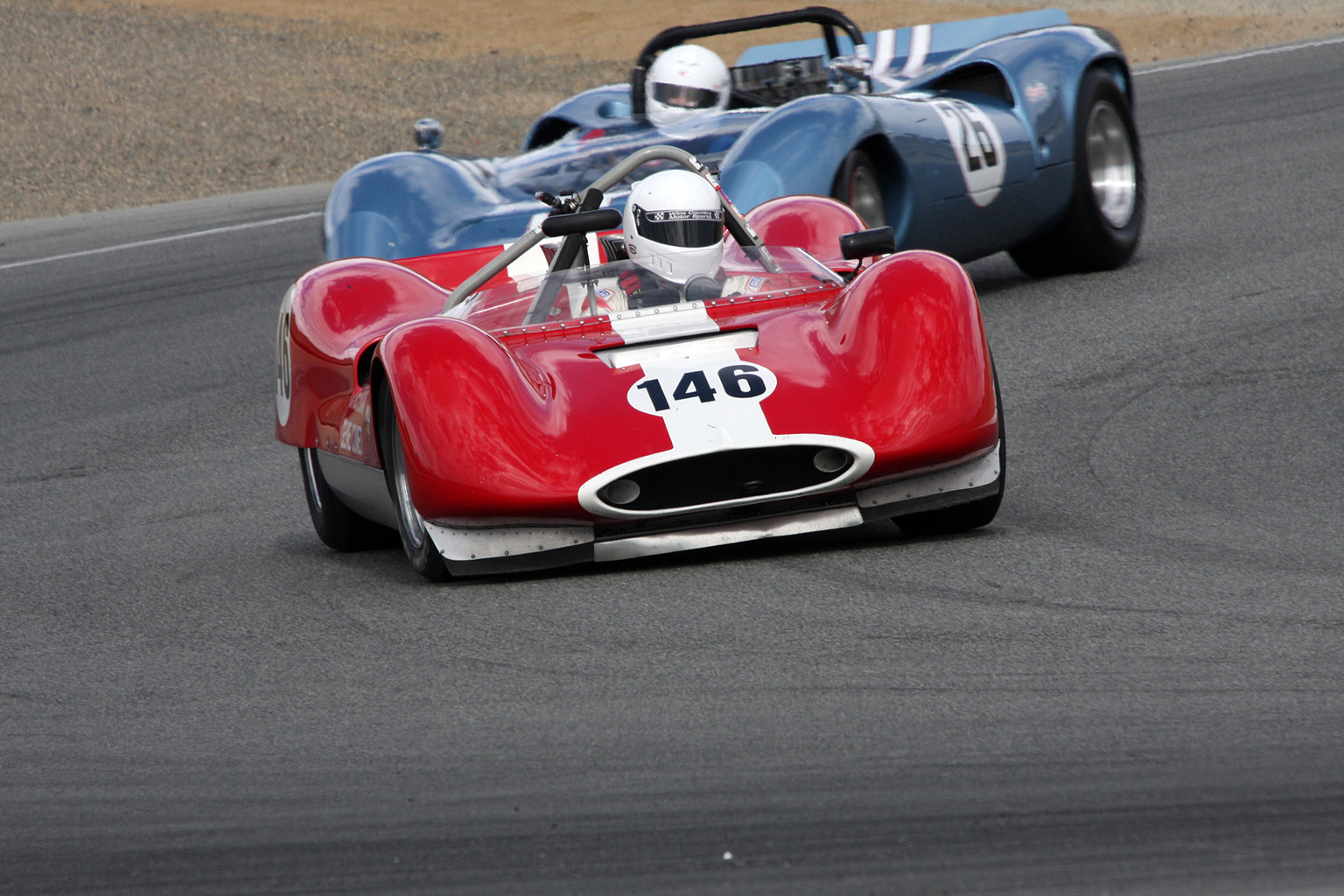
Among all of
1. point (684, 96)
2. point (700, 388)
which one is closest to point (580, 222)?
point (700, 388)

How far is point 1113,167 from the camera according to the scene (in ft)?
31.6

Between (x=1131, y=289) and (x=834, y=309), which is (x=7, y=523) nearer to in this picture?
(x=834, y=309)

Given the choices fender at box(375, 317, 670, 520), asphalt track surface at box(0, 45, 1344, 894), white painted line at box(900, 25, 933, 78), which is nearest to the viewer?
asphalt track surface at box(0, 45, 1344, 894)

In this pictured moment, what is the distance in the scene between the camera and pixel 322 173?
18.5 metres

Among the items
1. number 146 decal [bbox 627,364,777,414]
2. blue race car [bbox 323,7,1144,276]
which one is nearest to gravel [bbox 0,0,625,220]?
blue race car [bbox 323,7,1144,276]

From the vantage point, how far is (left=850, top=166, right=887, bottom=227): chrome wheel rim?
8398 mm

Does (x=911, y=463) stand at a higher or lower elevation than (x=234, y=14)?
higher

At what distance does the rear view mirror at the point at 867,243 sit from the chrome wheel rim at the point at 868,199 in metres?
2.63

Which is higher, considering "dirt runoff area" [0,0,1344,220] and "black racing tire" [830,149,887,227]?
"black racing tire" [830,149,887,227]

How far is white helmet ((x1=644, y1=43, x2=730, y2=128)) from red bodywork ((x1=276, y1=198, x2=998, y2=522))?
4937 mm

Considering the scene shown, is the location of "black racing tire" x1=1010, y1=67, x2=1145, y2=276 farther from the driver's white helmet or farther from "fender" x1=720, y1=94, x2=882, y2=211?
the driver's white helmet

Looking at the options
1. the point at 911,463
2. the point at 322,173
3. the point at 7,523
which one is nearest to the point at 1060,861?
the point at 911,463

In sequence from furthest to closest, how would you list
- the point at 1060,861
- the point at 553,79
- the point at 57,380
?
the point at 553,79, the point at 57,380, the point at 1060,861

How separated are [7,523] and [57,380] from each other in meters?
3.05
